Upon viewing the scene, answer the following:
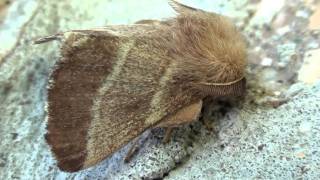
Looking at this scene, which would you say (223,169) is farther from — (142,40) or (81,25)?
(81,25)

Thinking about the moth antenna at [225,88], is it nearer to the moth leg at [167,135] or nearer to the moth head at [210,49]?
the moth head at [210,49]

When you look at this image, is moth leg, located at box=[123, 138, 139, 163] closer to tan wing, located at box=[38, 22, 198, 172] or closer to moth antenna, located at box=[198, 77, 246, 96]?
tan wing, located at box=[38, 22, 198, 172]

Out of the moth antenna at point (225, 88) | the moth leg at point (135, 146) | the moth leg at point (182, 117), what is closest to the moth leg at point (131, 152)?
the moth leg at point (135, 146)

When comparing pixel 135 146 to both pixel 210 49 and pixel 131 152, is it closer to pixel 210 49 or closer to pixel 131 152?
pixel 131 152

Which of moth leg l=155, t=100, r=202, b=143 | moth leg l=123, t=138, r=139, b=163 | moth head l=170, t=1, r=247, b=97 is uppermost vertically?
moth head l=170, t=1, r=247, b=97

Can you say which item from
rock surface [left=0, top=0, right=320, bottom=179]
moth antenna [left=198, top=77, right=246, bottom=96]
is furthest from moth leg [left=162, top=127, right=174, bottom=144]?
moth antenna [left=198, top=77, right=246, bottom=96]

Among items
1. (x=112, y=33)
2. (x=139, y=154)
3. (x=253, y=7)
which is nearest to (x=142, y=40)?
(x=112, y=33)

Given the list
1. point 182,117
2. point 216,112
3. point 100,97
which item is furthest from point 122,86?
point 216,112
